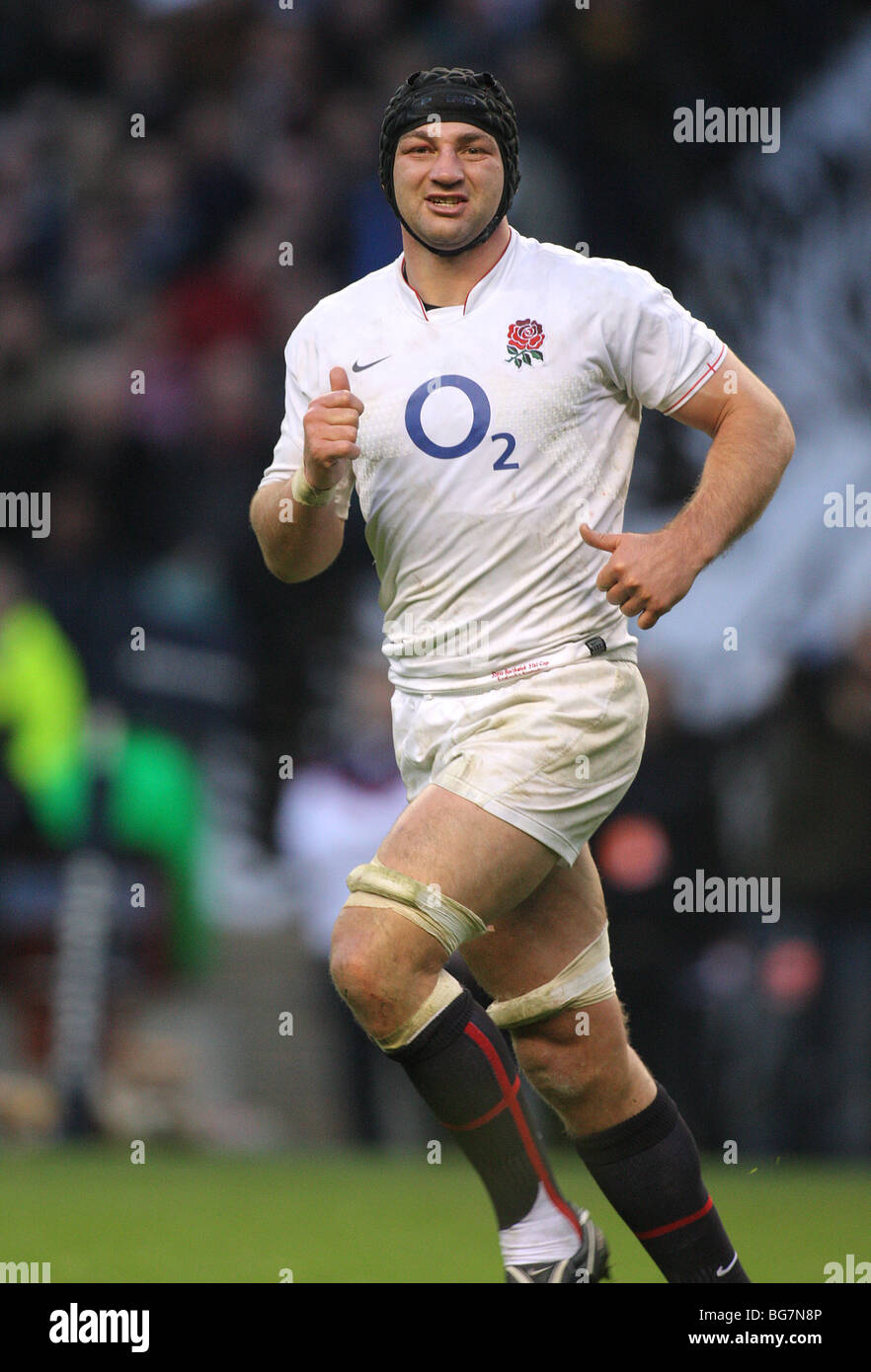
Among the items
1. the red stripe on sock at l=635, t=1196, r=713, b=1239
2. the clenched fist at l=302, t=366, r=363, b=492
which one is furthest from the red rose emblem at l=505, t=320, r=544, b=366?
the red stripe on sock at l=635, t=1196, r=713, b=1239

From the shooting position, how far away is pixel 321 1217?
20.1 ft

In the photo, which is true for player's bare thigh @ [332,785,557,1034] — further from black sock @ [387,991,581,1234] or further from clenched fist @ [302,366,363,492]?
clenched fist @ [302,366,363,492]

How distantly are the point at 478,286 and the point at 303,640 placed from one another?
5.01 meters

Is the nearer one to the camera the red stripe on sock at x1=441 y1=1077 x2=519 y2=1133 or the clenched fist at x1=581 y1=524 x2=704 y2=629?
the clenched fist at x1=581 y1=524 x2=704 y2=629

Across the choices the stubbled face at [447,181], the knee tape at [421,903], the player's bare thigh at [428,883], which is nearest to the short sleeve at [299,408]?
the stubbled face at [447,181]

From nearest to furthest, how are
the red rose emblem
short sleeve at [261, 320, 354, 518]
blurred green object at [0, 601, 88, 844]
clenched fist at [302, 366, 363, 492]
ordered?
clenched fist at [302, 366, 363, 492]
the red rose emblem
short sleeve at [261, 320, 354, 518]
blurred green object at [0, 601, 88, 844]

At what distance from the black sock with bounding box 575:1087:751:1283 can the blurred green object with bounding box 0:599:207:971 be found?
4.31m

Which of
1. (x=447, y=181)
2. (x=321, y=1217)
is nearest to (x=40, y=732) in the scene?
(x=321, y=1217)

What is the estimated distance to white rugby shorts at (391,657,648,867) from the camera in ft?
12.2

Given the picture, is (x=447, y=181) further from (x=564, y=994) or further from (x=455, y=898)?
(x=564, y=994)

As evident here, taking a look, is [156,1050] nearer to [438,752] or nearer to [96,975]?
[96,975]

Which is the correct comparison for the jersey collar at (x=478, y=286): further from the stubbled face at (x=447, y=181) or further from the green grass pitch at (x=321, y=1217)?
the green grass pitch at (x=321, y=1217)

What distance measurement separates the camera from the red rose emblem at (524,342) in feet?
12.8

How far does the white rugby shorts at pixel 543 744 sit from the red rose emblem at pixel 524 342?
0.60 metres
